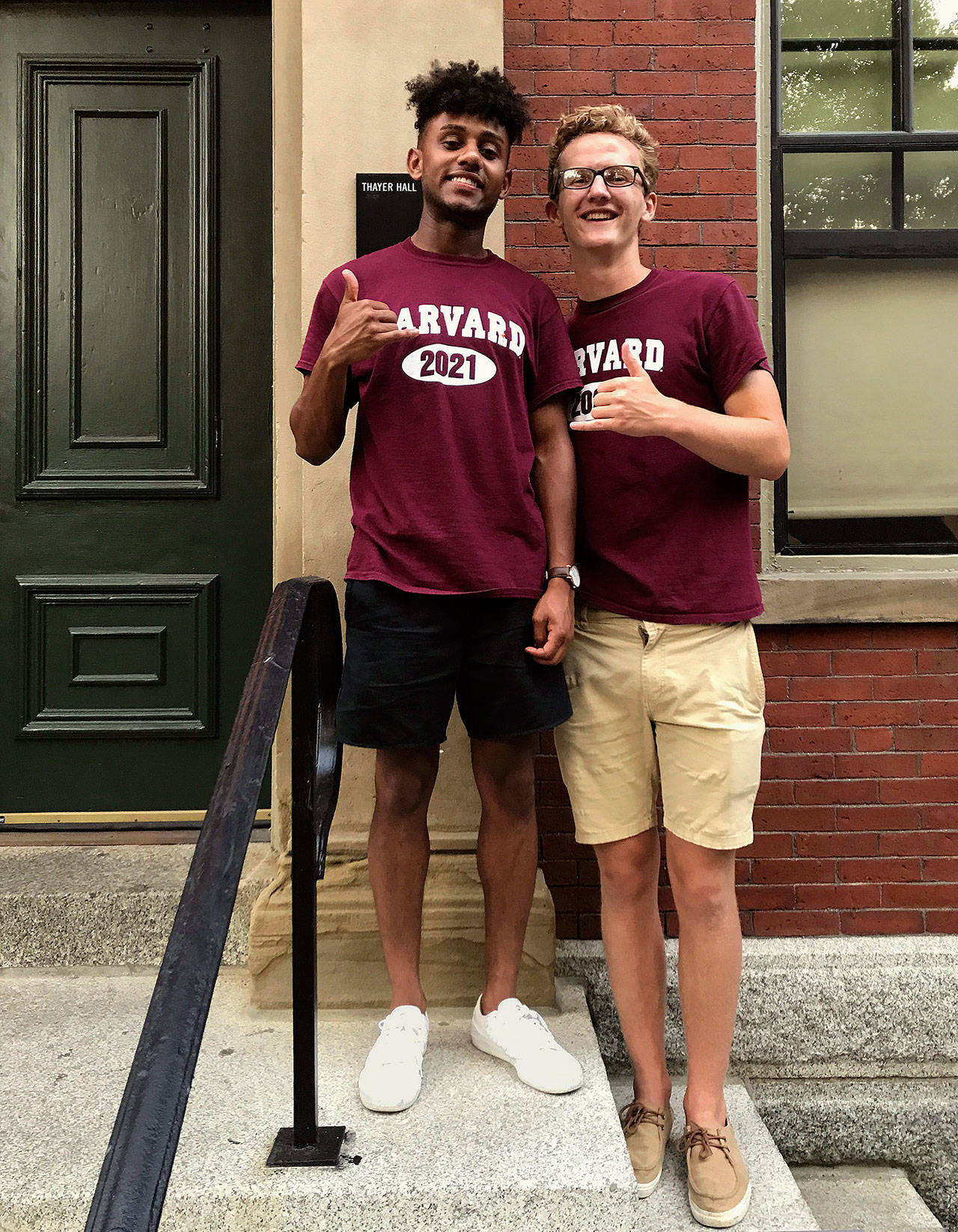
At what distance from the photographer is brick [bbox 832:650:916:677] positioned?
3203 millimetres

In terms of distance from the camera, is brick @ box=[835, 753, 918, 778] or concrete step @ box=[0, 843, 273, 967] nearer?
concrete step @ box=[0, 843, 273, 967]

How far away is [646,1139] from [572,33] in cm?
319

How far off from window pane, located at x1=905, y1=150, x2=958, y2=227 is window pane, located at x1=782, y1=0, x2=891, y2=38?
45 centimetres

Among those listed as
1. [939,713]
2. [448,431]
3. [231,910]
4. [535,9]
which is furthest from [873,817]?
[535,9]

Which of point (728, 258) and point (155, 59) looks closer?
point (728, 258)

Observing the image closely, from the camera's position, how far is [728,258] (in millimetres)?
3209

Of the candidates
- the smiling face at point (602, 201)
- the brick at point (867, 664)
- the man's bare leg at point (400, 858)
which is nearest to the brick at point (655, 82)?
the smiling face at point (602, 201)

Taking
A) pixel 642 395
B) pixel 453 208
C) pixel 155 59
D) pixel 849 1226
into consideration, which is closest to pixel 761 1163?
pixel 849 1226

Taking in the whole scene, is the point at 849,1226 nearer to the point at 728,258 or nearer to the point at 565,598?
the point at 565,598

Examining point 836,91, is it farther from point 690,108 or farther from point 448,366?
point 448,366

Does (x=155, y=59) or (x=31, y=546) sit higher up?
(x=155, y=59)

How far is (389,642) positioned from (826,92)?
257 centimetres

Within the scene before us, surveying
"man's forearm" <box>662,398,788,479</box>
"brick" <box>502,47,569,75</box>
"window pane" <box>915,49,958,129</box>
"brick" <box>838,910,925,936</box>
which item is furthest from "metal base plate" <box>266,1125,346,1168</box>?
"window pane" <box>915,49,958,129</box>

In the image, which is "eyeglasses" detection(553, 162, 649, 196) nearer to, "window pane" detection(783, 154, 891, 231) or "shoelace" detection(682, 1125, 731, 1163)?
"window pane" detection(783, 154, 891, 231)
